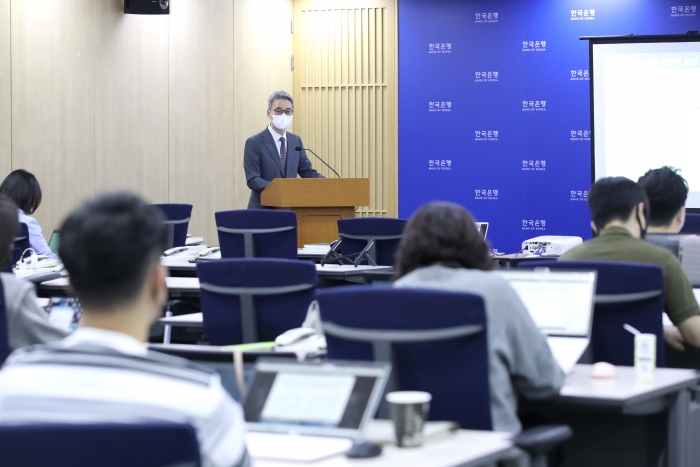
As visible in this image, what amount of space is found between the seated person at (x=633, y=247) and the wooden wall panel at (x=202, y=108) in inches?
256

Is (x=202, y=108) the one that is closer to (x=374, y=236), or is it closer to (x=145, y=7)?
(x=145, y=7)

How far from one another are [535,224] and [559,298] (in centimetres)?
767

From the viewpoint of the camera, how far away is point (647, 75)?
8.38 metres

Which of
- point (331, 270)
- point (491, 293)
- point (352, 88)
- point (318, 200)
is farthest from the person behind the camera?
point (352, 88)

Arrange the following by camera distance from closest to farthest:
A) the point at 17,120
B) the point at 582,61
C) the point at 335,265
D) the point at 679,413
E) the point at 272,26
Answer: the point at 679,413, the point at 335,265, the point at 17,120, the point at 582,61, the point at 272,26

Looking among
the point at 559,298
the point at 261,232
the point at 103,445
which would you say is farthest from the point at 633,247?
the point at 261,232

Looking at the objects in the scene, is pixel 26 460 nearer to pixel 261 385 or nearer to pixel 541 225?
pixel 261 385

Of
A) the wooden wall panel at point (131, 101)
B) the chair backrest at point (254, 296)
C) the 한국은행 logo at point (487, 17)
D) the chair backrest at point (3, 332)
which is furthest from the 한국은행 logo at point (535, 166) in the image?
the chair backrest at point (3, 332)

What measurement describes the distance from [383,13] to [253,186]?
3898mm

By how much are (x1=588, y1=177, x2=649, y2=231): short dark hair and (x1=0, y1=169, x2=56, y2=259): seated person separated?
3793 mm

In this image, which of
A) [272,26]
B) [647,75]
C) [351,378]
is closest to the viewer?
[351,378]

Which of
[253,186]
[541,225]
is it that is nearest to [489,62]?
[541,225]

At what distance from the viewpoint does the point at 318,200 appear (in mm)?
7379

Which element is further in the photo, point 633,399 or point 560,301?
point 560,301
